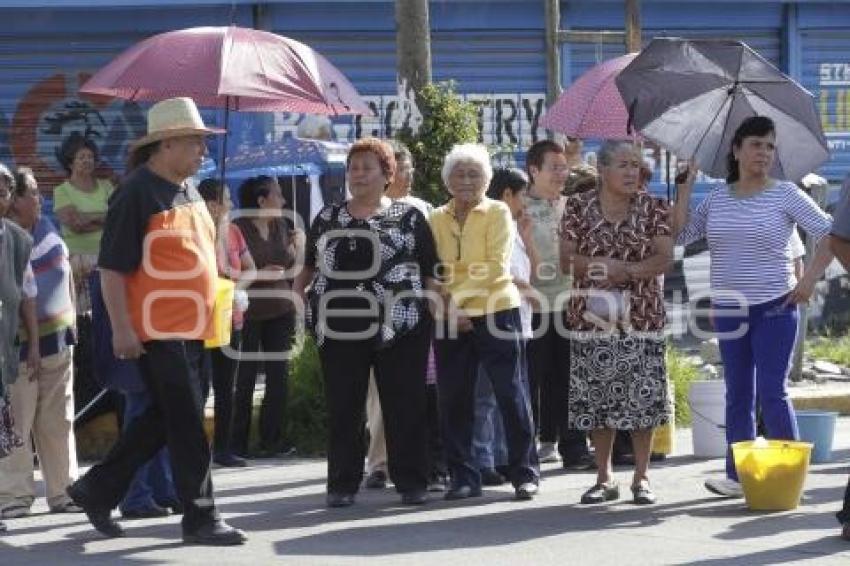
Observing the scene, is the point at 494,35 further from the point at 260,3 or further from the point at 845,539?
the point at 845,539

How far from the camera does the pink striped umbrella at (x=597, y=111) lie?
11.8 m

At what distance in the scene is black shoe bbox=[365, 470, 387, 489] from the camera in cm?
1086

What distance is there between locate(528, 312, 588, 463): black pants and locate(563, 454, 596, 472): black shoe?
0.04 feet

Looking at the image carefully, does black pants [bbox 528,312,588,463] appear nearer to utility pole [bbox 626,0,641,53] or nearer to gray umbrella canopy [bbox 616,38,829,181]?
gray umbrella canopy [bbox 616,38,829,181]

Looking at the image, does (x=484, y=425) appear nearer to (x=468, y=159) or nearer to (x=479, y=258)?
(x=479, y=258)

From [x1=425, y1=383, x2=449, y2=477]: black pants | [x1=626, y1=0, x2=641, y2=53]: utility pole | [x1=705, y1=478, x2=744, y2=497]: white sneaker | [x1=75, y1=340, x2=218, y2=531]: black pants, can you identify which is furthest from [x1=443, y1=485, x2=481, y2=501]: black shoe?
[x1=626, y1=0, x2=641, y2=53]: utility pole

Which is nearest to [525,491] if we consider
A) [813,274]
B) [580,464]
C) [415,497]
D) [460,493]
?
[460,493]

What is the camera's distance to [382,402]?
33.1ft

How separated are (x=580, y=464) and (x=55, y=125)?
9286mm

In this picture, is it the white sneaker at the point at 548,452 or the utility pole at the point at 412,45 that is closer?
the white sneaker at the point at 548,452

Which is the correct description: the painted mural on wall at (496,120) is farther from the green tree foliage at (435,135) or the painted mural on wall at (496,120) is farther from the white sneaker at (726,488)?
the white sneaker at (726,488)

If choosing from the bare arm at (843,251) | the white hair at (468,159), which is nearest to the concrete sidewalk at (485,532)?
the bare arm at (843,251)

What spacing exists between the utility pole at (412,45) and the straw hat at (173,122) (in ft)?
14.4

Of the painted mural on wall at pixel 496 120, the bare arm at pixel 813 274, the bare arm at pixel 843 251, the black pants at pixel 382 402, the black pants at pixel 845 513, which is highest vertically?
the painted mural on wall at pixel 496 120
